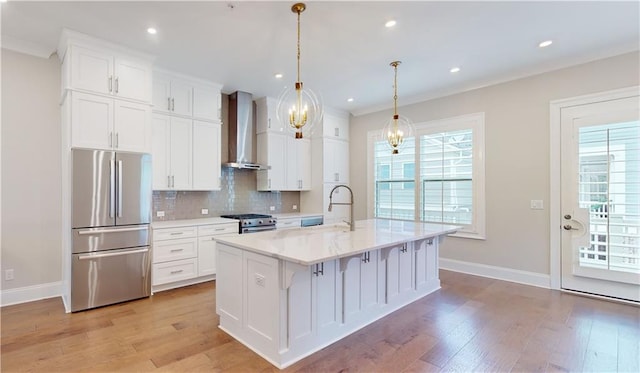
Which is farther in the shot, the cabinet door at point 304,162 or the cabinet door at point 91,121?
the cabinet door at point 304,162

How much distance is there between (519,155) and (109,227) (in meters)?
5.39

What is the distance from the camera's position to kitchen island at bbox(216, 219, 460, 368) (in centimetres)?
230

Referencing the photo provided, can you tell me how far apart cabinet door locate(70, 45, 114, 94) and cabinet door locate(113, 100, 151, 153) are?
229 mm

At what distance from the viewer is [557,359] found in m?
2.39

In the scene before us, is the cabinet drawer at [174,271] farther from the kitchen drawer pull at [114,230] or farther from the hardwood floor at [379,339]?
the kitchen drawer pull at [114,230]

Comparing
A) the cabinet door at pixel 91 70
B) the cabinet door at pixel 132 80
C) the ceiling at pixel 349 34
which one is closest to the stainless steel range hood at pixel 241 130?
the ceiling at pixel 349 34

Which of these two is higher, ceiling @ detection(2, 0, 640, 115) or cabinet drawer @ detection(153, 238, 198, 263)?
ceiling @ detection(2, 0, 640, 115)

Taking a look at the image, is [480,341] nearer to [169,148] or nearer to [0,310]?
[169,148]

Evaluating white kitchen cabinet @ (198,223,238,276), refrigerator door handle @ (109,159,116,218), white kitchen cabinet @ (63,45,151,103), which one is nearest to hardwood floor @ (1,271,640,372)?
white kitchen cabinet @ (198,223,238,276)

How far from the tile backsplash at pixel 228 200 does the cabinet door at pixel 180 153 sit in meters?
0.39

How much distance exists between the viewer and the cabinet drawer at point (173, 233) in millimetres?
3931

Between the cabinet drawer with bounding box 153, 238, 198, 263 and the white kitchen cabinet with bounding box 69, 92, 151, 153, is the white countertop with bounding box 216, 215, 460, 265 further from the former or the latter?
the white kitchen cabinet with bounding box 69, 92, 151, 153

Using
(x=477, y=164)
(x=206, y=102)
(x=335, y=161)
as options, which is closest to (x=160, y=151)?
(x=206, y=102)

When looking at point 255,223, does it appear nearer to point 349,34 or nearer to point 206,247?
point 206,247
